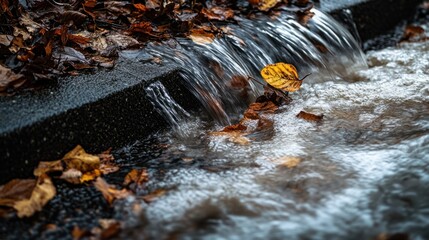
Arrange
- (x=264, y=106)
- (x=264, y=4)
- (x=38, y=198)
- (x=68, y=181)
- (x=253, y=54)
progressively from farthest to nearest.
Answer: (x=264, y=4)
(x=253, y=54)
(x=264, y=106)
(x=68, y=181)
(x=38, y=198)

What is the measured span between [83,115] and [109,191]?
→ 17.7 inches

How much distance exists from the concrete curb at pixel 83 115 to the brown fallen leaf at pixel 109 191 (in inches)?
10.6

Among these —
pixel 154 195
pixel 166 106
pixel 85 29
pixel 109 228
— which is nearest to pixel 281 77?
pixel 166 106

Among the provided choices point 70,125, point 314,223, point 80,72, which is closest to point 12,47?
point 80,72

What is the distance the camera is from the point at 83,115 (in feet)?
7.94

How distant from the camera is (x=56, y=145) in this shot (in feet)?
7.62

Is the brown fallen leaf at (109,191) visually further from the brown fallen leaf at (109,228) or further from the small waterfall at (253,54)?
the small waterfall at (253,54)

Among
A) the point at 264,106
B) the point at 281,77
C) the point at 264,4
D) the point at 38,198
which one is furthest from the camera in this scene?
the point at 264,4

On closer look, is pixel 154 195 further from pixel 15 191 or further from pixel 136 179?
pixel 15 191

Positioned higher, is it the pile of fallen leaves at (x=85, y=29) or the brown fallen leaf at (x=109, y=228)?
the pile of fallen leaves at (x=85, y=29)

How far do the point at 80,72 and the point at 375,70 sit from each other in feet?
7.30

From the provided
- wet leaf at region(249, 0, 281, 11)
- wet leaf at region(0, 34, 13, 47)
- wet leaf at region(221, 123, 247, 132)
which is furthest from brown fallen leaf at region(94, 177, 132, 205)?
wet leaf at region(249, 0, 281, 11)

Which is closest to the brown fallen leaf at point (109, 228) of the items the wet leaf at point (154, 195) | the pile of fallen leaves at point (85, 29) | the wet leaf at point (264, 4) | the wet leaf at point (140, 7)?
the wet leaf at point (154, 195)

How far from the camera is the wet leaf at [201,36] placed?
11.1 ft
